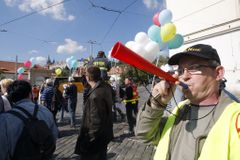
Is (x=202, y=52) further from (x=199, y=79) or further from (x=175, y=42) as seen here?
(x=175, y=42)

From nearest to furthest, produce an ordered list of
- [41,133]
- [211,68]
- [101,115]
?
1. [211,68]
2. [41,133]
3. [101,115]

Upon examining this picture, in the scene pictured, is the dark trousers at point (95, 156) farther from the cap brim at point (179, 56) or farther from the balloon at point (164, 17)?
the balloon at point (164, 17)

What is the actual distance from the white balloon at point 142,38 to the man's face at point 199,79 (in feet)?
17.2

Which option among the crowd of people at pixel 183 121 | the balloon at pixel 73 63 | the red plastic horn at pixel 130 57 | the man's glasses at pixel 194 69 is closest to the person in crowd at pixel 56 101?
the balloon at pixel 73 63

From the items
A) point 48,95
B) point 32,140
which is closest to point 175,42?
point 48,95

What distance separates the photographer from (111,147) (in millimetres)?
6484

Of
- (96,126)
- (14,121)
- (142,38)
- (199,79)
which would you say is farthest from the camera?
(142,38)

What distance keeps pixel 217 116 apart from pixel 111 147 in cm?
521

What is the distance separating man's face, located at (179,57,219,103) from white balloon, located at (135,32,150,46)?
5256 mm

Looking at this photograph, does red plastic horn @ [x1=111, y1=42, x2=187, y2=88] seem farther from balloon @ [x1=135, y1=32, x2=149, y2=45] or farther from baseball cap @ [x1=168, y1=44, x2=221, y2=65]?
balloon @ [x1=135, y1=32, x2=149, y2=45]

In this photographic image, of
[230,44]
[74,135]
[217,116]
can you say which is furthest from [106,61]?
[230,44]

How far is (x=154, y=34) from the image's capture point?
21.7 ft

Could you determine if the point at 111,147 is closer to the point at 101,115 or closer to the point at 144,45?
the point at 144,45

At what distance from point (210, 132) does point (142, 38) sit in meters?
5.75
